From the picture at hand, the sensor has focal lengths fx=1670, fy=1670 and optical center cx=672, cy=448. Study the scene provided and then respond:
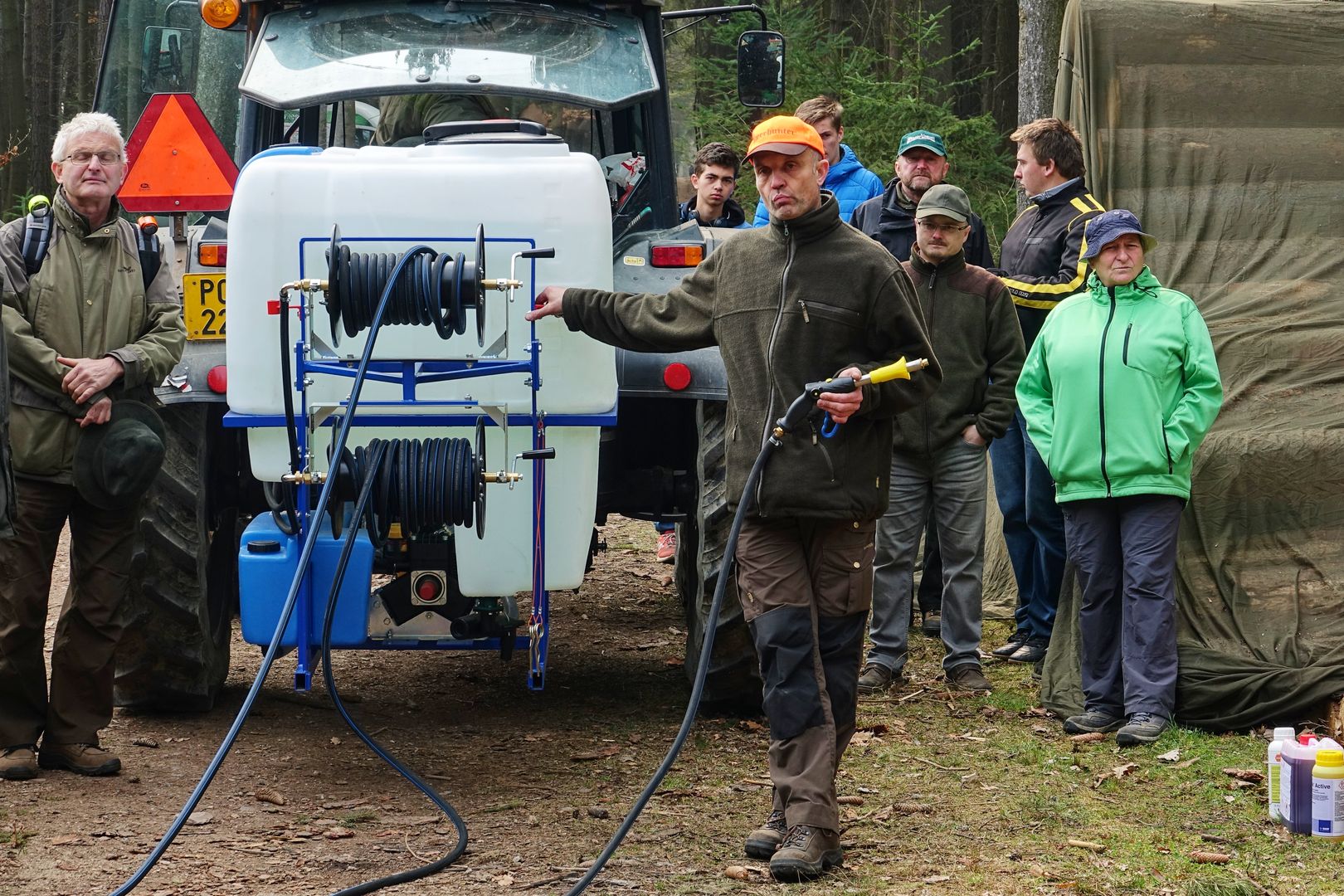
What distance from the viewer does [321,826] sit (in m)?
5.10

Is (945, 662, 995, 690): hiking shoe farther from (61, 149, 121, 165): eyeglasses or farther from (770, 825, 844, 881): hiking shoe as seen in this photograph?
(61, 149, 121, 165): eyeglasses

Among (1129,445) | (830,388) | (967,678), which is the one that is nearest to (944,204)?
(1129,445)

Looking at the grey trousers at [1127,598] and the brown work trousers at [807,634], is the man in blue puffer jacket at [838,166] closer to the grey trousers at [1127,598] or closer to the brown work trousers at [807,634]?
the grey trousers at [1127,598]

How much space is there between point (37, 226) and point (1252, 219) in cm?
498

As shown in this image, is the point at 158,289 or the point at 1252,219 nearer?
the point at 158,289

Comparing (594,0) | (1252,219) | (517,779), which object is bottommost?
(517,779)

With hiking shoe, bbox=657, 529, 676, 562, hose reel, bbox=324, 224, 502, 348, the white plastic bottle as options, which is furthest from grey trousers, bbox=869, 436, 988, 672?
hiking shoe, bbox=657, 529, 676, 562

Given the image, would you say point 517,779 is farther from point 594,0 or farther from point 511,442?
point 594,0

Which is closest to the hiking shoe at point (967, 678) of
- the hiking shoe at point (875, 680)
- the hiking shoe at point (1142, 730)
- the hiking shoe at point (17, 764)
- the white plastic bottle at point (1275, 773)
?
the hiking shoe at point (875, 680)

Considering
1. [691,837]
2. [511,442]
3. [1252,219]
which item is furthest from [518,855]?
[1252,219]

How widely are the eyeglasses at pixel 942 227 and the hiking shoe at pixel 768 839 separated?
2939mm

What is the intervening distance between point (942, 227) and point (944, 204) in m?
0.11

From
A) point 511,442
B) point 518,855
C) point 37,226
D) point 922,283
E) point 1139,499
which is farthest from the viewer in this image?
point 922,283

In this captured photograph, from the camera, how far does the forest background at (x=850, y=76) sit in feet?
42.2
